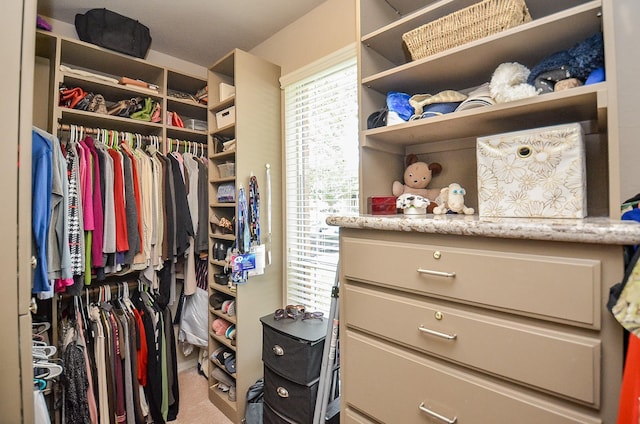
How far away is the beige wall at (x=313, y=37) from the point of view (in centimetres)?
181

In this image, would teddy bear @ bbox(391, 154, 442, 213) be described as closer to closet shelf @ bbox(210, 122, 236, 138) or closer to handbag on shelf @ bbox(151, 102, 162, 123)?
closet shelf @ bbox(210, 122, 236, 138)

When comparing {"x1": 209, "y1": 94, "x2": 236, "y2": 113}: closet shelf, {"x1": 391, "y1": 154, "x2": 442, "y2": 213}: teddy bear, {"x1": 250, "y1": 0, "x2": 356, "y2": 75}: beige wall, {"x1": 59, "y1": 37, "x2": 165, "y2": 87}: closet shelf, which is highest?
{"x1": 250, "y1": 0, "x2": 356, "y2": 75}: beige wall

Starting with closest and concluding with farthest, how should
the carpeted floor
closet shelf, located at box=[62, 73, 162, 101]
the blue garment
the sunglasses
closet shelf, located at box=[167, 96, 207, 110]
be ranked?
the blue garment, the sunglasses, closet shelf, located at box=[62, 73, 162, 101], the carpeted floor, closet shelf, located at box=[167, 96, 207, 110]

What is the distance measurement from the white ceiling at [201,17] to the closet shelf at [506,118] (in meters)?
1.30

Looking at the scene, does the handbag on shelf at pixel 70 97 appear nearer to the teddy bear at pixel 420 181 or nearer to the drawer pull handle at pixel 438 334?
the teddy bear at pixel 420 181

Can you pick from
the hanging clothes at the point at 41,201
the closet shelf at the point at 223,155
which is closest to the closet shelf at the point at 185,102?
the closet shelf at the point at 223,155

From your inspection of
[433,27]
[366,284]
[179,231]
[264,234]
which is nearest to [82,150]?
[179,231]

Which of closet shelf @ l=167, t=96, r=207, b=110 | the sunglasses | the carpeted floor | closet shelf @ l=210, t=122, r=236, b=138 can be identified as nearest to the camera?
the sunglasses

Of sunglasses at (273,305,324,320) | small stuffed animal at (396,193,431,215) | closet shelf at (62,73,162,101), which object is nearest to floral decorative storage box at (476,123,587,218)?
small stuffed animal at (396,193,431,215)

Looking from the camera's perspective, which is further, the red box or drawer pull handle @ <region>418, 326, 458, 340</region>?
the red box

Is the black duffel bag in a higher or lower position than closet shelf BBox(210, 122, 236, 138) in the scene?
higher

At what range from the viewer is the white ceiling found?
6.23 feet

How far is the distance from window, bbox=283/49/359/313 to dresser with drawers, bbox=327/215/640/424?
852mm

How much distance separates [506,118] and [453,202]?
0.33 metres
